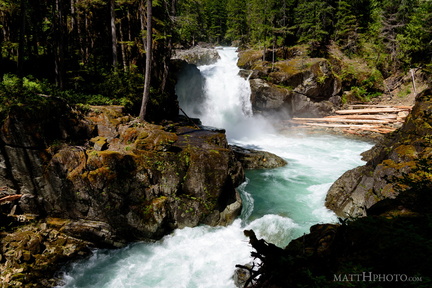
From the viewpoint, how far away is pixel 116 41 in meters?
16.2

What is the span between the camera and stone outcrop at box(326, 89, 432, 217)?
698cm

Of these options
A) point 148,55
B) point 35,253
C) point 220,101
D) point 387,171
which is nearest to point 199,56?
point 220,101

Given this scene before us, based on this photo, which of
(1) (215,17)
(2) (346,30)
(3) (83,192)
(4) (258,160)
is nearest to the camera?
(3) (83,192)

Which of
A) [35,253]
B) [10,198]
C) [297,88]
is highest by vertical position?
[297,88]

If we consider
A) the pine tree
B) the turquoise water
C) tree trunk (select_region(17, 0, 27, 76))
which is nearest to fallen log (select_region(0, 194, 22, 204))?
the turquoise water

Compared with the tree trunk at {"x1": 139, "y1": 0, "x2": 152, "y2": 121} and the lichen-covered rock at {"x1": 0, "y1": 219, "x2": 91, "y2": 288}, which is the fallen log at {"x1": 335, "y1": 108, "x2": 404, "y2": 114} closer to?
the tree trunk at {"x1": 139, "y1": 0, "x2": 152, "y2": 121}

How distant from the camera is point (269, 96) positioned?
957 inches

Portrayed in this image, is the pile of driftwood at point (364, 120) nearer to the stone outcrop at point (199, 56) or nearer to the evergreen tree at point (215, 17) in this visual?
the stone outcrop at point (199, 56)

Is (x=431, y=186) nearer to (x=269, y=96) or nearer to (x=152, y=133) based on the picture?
(x=152, y=133)

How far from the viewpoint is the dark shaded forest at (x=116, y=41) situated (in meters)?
12.8

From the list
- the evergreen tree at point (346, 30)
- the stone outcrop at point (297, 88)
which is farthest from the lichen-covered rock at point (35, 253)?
the evergreen tree at point (346, 30)

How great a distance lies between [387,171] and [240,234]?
5317mm

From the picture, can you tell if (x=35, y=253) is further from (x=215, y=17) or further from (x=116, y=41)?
(x=215, y=17)

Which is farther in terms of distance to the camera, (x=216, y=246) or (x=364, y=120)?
(x=364, y=120)
